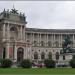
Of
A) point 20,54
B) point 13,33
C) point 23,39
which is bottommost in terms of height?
point 20,54

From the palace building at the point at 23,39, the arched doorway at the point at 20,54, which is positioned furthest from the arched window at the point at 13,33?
the arched doorway at the point at 20,54

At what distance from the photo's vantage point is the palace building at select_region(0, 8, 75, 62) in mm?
92688

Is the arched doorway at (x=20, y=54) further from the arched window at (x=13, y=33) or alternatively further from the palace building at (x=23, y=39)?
the arched window at (x=13, y=33)

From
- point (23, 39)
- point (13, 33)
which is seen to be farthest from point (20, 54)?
point (13, 33)

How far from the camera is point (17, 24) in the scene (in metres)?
99.6

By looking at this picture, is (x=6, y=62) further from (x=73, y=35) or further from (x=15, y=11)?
(x=73, y=35)

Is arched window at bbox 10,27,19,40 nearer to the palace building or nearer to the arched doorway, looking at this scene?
the palace building

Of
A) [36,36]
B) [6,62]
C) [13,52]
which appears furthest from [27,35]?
[6,62]

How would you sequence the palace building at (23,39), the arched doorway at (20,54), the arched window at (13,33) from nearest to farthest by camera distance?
the palace building at (23,39) → the arched doorway at (20,54) → the arched window at (13,33)

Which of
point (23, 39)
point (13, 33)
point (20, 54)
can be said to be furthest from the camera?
point (13, 33)

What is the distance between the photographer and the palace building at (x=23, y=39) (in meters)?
92.7

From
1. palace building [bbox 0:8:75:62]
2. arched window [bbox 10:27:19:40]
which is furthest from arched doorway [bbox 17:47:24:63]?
arched window [bbox 10:27:19:40]

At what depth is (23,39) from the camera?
100m

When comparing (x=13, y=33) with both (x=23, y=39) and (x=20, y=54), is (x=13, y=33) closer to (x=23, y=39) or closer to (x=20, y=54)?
(x=23, y=39)
